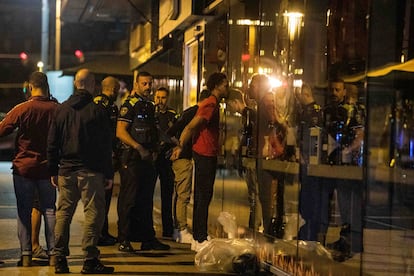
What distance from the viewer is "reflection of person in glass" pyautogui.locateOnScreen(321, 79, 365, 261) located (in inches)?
257

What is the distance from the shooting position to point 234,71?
9484 mm

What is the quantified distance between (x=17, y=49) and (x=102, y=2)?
39.8 meters

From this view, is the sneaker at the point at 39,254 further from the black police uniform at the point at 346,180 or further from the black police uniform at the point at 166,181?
the black police uniform at the point at 346,180

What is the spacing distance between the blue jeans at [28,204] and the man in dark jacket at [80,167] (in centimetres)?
51

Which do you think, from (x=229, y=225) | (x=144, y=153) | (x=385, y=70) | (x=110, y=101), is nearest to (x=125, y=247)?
(x=144, y=153)

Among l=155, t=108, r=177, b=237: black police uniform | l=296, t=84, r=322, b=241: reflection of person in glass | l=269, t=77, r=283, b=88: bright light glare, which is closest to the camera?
l=296, t=84, r=322, b=241: reflection of person in glass

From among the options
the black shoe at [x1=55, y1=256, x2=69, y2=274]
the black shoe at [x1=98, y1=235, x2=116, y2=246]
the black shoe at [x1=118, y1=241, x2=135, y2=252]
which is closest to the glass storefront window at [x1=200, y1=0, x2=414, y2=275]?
the black shoe at [x1=118, y1=241, x2=135, y2=252]

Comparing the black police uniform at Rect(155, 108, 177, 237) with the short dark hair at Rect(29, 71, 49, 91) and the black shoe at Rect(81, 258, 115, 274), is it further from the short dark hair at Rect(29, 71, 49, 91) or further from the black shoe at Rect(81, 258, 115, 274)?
the black shoe at Rect(81, 258, 115, 274)

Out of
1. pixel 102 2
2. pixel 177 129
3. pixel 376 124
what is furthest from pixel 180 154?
pixel 102 2

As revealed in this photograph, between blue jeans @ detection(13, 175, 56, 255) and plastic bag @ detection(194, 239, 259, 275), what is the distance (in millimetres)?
1532

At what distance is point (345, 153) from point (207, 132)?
226 centimetres

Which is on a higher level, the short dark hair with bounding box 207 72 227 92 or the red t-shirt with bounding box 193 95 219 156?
the short dark hair with bounding box 207 72 227 92

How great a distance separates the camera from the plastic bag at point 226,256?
768 centimetres

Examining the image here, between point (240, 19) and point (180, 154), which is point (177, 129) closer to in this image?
point (180, 154)
